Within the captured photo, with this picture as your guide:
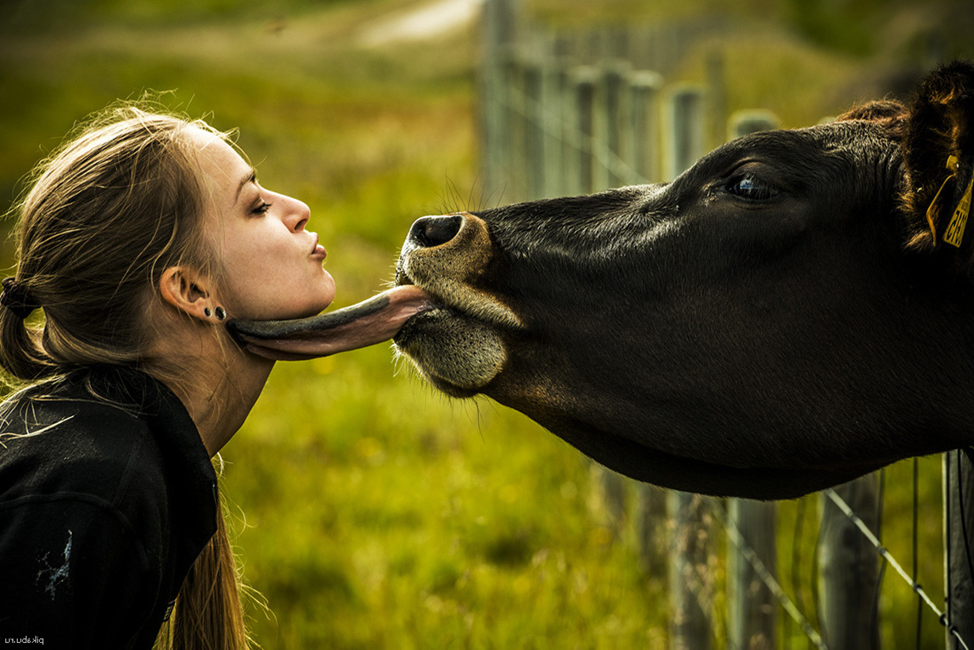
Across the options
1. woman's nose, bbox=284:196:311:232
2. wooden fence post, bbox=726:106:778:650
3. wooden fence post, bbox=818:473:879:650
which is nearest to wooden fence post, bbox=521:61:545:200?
wooden fence post, bbox=726:106:778:650

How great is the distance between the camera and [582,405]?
183cm

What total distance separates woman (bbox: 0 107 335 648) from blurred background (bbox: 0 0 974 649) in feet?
2.60

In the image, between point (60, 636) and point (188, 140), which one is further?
point (188, 140)

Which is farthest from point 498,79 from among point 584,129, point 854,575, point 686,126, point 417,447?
point 854,575

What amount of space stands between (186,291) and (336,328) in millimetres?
302

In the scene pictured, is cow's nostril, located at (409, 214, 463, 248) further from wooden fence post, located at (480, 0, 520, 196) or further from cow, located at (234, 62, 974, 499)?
wooden fence post, located at (480, 0, 520, 196)

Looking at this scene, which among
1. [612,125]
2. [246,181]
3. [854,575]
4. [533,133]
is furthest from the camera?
[533,133]

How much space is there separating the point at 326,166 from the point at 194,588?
9.78 meters

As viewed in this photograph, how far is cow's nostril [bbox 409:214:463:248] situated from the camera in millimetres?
1861

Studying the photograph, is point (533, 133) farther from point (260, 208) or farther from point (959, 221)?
point (959, 221)

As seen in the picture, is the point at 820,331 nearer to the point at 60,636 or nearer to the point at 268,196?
the point at 268,196

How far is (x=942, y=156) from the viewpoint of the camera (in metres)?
1.56

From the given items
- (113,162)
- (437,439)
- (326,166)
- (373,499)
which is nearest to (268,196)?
(113,162)

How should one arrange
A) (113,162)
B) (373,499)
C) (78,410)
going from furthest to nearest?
(373,499) → (113,162) → (78,410)
